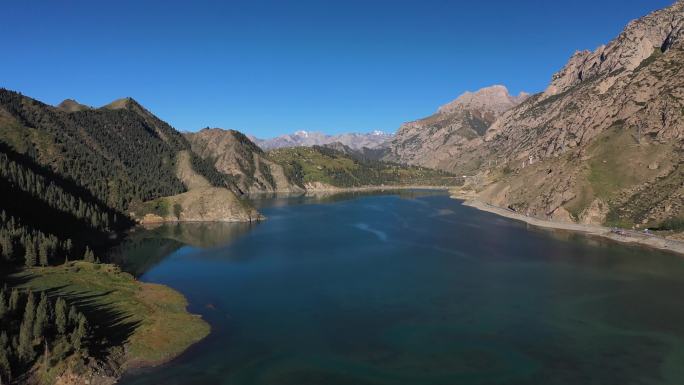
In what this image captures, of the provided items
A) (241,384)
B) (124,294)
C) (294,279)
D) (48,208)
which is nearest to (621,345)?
(241,384)

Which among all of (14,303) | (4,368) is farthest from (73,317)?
(4,368)

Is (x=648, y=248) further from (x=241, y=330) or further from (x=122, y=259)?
(x=122, y=259)

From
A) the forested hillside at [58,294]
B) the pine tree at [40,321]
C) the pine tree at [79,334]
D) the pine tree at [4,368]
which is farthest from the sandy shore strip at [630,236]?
the pine tree at [4,368]

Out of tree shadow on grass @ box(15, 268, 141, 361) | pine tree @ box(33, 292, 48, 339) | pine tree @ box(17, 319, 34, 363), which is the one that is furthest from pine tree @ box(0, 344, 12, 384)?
tree shadow on grass @ box(15, 268, 141, 361)

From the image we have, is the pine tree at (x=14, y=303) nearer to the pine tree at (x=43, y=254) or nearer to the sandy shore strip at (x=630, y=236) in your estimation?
the pine tree at (x=43, y=254)

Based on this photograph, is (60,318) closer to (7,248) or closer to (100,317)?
(100,317)

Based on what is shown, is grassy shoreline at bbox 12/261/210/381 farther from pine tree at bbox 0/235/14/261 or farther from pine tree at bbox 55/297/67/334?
pine tree at bbox 0/235/14/261
